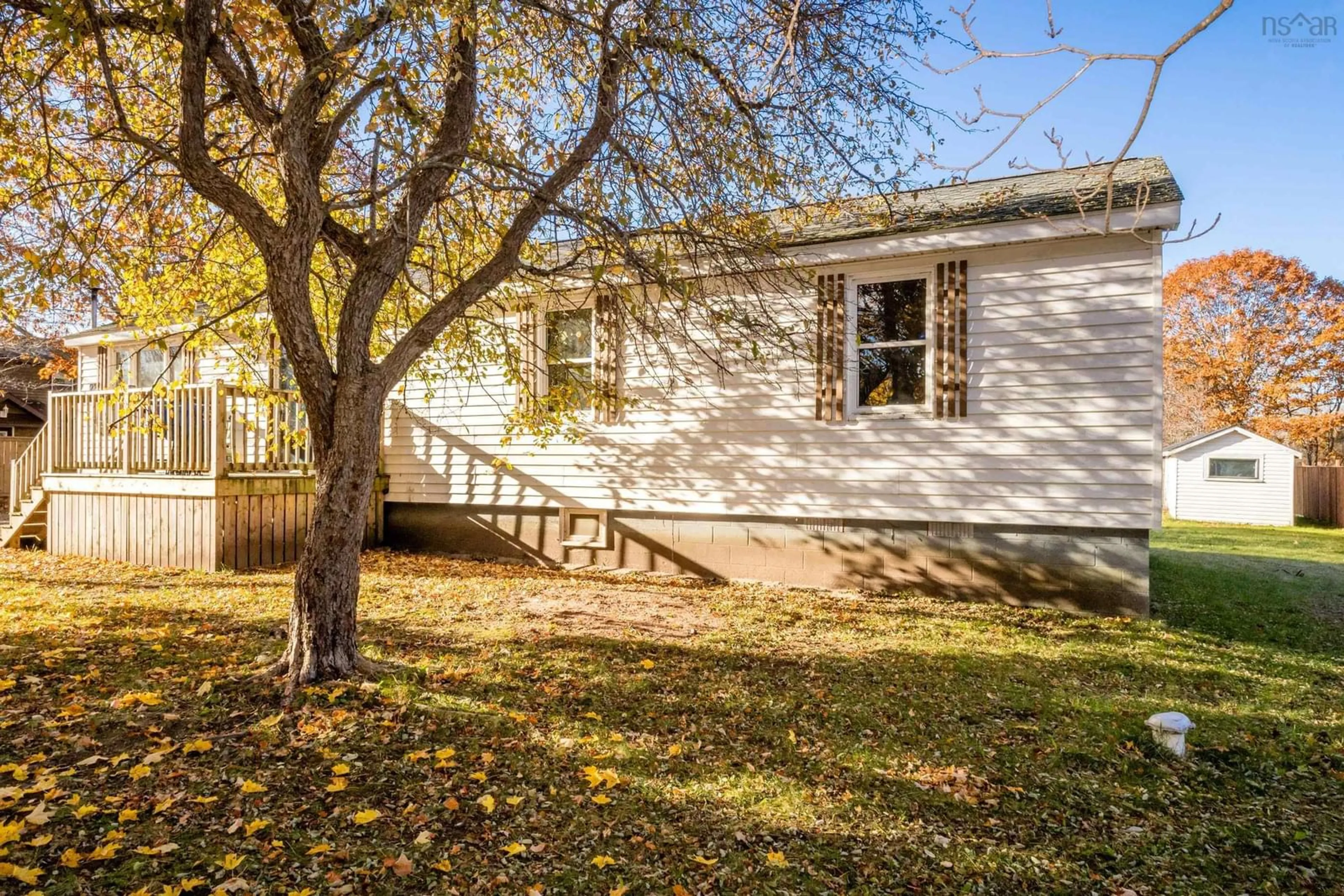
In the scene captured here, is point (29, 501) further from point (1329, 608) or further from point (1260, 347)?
point (1260, 347)

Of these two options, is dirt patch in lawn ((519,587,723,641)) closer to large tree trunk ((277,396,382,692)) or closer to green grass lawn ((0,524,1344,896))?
green grass lawn ((0,524,1344,896))

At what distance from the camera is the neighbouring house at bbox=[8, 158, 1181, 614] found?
6.89 m

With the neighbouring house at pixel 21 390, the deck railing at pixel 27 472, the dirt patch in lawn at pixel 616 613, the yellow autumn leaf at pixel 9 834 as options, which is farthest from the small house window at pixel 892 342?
the neighbouring house at pixel 21 390

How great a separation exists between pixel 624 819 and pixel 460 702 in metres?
1.51

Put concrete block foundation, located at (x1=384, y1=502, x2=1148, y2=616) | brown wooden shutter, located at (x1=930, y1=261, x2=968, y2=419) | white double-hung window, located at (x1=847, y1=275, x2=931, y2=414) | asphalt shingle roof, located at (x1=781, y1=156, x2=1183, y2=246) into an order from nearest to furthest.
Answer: asphalt shingle roof, located at (x1=781, y1=156, x2=1183, y2=246), concrete block foundation, located at (x1=384, y1=502, x2=1148, y2=616), brown wooden shutter, located at (x1=930, y1=261, x2=968, y2=419), white double-hung window, located at (x1=847, y1=275, x2=931, y2=414)

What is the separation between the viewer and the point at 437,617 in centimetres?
622

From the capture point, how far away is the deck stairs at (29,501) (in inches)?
390

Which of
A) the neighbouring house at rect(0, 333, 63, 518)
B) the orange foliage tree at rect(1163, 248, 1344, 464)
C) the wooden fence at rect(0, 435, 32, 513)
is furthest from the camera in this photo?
the orange foliage tree at rect(1163, 248, 1344, 464)

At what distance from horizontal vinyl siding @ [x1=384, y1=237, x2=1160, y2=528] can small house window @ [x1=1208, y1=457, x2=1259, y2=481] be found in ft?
59.3

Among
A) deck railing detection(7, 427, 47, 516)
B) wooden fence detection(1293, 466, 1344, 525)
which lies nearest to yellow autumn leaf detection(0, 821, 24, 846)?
deck railing detection(7, 427, 47, 516)

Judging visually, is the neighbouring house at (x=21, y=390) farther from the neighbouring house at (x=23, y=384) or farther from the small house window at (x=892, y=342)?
the small house window at (x=892, y=342)

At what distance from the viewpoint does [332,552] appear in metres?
4.19

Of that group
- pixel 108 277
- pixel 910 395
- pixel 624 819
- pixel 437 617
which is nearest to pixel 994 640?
pixel 910 395

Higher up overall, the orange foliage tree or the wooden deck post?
the orange foliage tree
